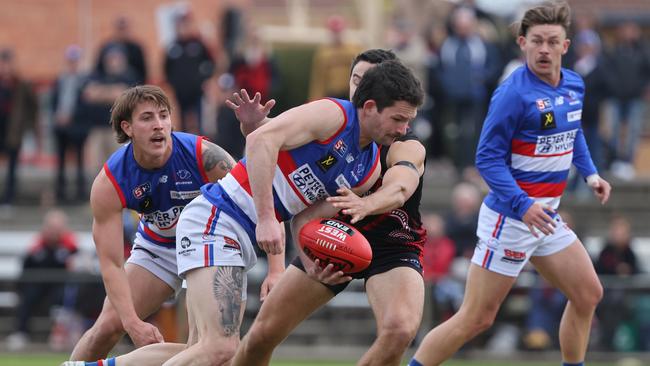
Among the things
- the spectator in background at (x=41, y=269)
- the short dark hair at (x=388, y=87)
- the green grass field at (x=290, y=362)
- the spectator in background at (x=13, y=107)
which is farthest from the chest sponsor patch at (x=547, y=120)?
the spectator in background at (x=13, y=107)

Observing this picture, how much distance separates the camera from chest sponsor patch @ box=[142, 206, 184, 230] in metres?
8.38

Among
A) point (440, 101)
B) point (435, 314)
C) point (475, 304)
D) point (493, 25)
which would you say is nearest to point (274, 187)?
point (475, 304)

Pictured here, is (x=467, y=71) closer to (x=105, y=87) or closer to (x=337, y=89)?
(x=337, y=89)

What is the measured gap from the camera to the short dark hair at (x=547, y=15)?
349 inches

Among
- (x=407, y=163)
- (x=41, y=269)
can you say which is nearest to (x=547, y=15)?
(x=407, y=163)

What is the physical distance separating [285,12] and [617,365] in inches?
642

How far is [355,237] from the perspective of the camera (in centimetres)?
759

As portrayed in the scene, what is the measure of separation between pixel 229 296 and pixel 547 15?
3.04 meters

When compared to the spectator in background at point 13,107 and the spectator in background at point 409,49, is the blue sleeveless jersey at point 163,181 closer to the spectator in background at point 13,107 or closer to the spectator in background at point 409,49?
the spectator in background at point 409,49

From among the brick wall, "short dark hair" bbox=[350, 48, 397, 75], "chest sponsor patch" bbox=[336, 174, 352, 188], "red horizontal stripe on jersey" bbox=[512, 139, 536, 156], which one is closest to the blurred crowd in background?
the brick wall

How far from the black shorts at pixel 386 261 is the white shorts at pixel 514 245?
887 millimetres

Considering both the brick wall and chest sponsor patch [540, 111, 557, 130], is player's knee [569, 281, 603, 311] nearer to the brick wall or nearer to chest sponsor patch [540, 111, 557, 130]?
chest sponsor patch [540, 111, 557, 130]

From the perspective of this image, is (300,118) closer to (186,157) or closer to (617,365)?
(186,157)

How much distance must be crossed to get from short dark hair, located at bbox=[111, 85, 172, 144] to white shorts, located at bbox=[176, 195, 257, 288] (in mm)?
696
